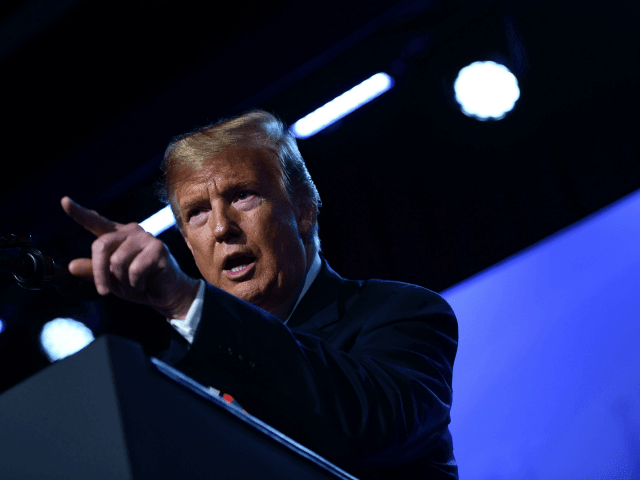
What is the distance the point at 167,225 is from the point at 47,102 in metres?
1.07

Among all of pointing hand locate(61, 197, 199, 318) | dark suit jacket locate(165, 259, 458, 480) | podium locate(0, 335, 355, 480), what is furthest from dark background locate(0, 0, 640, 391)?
podium locate(0, 335, 355, 480)

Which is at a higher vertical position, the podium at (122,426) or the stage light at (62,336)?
the stage light at (62,336)

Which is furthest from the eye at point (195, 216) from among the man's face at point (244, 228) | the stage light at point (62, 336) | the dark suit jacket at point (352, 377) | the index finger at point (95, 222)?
the stage light at point (62, 336)

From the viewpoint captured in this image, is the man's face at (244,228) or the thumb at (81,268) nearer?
the thumb at (81,268)

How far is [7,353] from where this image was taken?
454cm

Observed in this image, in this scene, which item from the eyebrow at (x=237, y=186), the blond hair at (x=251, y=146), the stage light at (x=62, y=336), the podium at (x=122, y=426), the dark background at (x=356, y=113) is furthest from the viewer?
the stage light at (x=62, y=336)

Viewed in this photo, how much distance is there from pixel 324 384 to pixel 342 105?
267 cm

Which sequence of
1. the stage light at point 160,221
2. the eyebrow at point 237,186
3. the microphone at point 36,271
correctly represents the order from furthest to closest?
the stage light at point 160,221 → the eyebrow at point 237,186 → the microphone at point 36,271

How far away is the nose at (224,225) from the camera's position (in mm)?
1716

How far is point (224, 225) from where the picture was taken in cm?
172

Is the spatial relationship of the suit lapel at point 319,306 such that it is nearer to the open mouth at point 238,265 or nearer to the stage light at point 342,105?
the open mouth at point 238,265

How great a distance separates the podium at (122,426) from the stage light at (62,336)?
13.3ft

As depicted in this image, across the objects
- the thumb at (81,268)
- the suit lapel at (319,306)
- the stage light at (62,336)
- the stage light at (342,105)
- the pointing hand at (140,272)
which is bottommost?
the pointing hand at (140,272)

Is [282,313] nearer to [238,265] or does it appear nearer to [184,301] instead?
[238,265]
